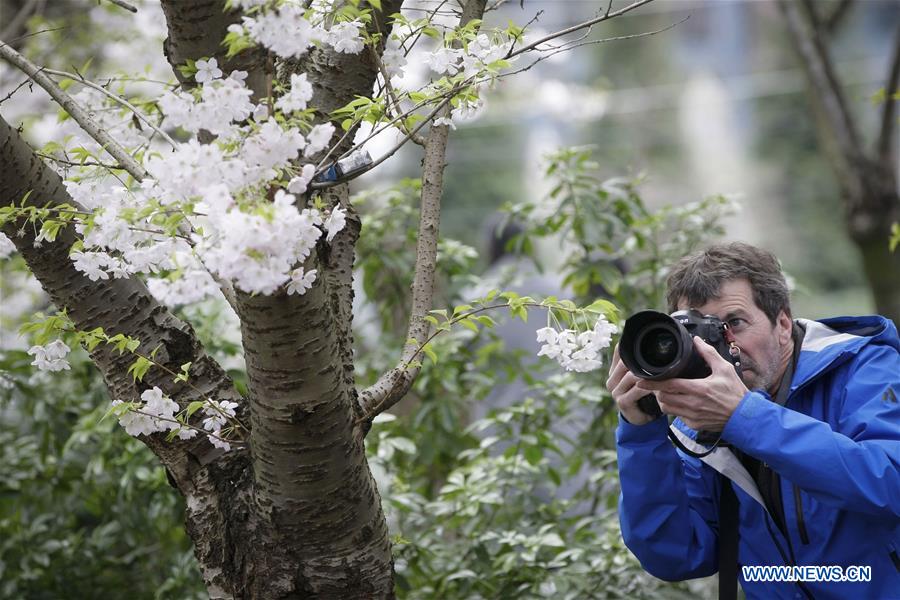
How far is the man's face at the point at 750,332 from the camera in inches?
77.6

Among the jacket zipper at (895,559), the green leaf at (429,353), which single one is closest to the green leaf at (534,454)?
the green leaf at (429,353)

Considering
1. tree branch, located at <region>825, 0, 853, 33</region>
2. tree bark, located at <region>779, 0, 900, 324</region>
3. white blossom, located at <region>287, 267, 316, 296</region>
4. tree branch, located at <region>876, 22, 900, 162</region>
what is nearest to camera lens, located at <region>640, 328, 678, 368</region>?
white blossom, located at <region>287, 267, 316, 296</region>

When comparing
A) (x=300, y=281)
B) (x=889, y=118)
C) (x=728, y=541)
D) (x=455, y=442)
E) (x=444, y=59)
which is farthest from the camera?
(x=889, y=118)

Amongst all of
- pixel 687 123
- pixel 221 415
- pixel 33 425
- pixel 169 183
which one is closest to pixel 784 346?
pixel 221 415

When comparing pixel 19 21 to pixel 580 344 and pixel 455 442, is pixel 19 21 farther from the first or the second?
pixel 580 344

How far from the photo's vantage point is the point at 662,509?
2.03 meters

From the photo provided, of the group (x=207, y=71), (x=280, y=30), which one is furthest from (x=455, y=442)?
(x=280, y=30)

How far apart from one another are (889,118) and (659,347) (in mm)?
2852

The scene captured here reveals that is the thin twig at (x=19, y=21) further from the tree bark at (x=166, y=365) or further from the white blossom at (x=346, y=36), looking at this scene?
the white blossom at (x=346, y=36)

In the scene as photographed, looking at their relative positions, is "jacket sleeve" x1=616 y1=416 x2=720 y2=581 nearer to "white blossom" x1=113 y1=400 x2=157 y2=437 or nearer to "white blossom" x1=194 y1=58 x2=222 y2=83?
"white blossom" x1=113 y1=400 x2=157 y2=437

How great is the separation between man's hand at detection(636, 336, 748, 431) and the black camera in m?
0.02

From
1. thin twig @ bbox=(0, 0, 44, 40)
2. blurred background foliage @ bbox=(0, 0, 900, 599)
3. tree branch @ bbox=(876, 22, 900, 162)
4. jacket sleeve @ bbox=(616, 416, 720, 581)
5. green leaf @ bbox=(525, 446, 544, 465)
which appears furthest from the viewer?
thin twig @ bbox=(0, 0, 44, 40)

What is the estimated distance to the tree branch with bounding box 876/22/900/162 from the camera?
13.4 feet

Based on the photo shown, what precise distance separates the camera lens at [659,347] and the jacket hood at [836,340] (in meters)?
0.29
